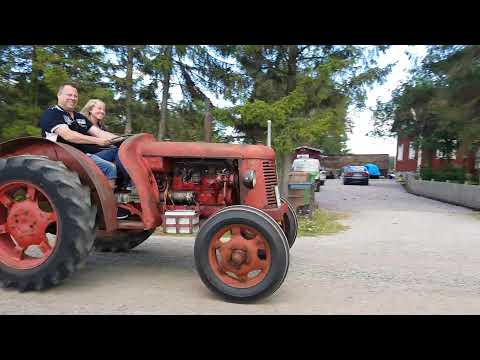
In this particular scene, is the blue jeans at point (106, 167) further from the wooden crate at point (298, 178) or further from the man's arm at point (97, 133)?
the wooden crate at point (298, 178)

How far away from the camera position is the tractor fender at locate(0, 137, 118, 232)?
4332mm

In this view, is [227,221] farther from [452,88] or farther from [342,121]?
[452,88]

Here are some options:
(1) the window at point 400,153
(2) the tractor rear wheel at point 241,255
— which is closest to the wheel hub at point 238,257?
(2) the tractor rear wheel at point 241,255

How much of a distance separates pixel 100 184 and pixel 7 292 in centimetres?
141

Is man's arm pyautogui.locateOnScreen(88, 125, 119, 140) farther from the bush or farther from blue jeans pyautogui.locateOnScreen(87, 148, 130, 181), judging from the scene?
the bush

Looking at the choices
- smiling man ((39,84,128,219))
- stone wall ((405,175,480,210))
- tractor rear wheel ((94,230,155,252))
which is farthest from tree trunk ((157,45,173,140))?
stone wall ((405,175,480,210))

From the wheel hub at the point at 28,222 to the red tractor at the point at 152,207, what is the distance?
0.03 ft

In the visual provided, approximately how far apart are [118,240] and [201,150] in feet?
7.26

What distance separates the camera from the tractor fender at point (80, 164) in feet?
14.2

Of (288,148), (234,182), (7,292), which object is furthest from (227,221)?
(288,148)

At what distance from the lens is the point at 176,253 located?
20.3ft

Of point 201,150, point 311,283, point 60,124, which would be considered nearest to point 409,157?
point 311,283

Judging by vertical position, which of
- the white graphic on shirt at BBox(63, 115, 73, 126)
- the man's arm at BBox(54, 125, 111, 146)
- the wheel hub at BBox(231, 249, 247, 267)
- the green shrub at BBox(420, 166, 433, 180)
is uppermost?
the white graphic on shirt at BBox(63, 115, 73, 126)

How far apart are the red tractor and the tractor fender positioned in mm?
11
